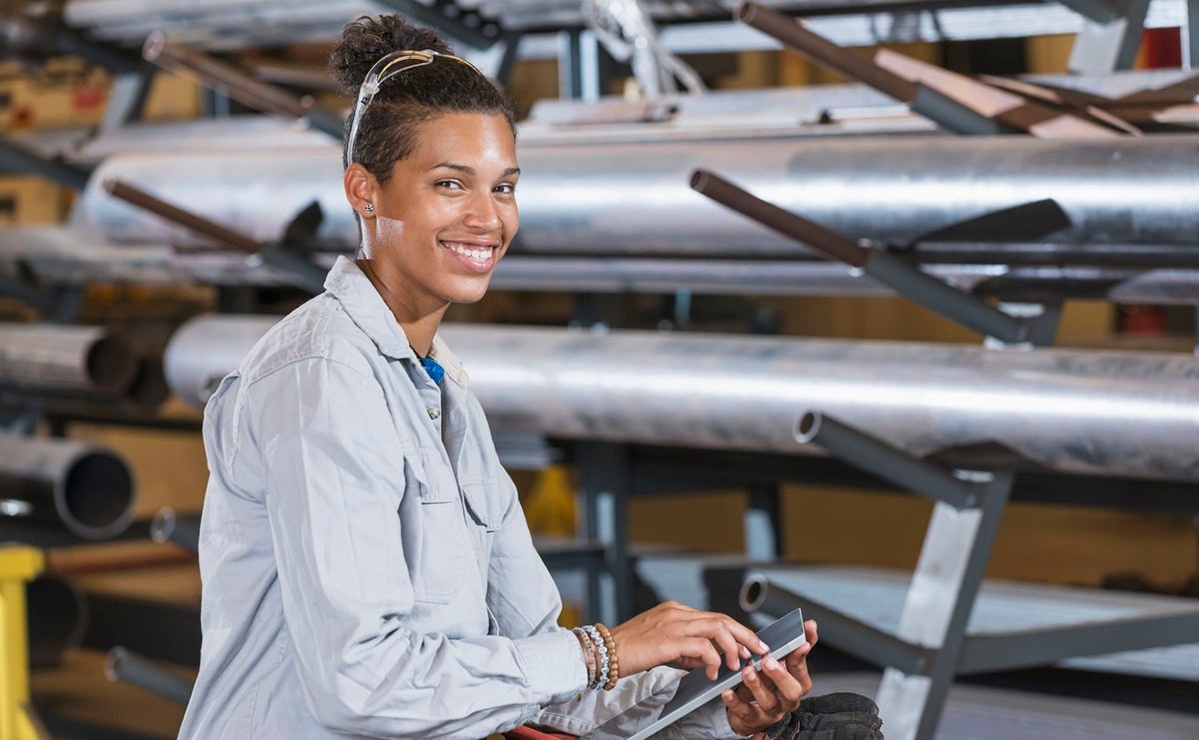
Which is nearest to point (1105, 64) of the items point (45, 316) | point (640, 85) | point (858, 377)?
point (858, 377)

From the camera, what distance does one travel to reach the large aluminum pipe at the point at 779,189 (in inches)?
71.6

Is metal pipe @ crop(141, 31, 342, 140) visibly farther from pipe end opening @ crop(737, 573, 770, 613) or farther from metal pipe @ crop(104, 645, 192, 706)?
pipe end opening @ crop(737, 573, 770, 613)

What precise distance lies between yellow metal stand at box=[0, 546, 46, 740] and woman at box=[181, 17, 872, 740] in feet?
4.58

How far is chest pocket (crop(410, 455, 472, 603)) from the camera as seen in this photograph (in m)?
1.18

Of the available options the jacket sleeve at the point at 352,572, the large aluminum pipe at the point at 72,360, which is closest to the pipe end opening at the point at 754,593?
the jacket sleeve at the point at 352,572

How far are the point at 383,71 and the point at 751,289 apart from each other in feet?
4.43

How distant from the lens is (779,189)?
215 centimetres

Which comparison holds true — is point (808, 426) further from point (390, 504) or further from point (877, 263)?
point (390, 504)

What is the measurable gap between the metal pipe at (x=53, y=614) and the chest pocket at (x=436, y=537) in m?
2.67

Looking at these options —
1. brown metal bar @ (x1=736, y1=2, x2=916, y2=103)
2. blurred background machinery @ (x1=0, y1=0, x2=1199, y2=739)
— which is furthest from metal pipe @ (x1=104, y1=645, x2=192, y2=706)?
brown metal bar @ (x1=736, y1=2, x2=916, y2=103)

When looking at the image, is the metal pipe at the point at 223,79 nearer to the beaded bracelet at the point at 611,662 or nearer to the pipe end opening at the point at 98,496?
the pipe end opening at the point at 98,496

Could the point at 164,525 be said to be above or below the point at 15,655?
above

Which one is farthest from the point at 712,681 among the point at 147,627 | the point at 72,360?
the point at 147,627

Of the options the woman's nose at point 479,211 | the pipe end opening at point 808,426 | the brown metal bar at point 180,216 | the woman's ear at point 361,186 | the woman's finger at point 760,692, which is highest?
the woman's ear at point 361,186
